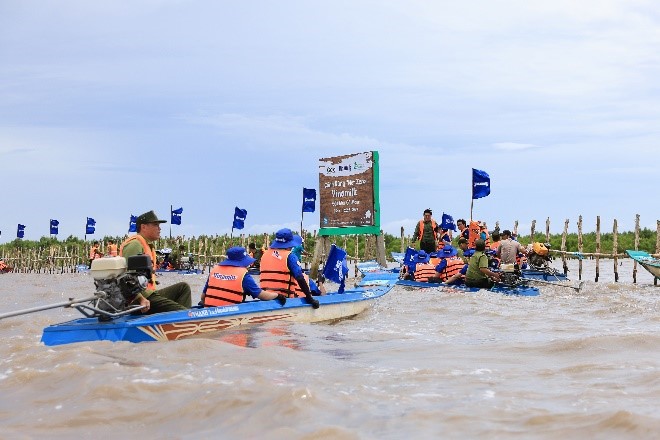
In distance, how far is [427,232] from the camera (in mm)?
22641

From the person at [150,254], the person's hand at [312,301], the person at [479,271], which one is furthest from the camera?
the person at [479,271]

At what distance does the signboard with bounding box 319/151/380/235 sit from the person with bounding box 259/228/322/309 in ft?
38.0

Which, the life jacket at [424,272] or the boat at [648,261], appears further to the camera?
the boat at [648,261]

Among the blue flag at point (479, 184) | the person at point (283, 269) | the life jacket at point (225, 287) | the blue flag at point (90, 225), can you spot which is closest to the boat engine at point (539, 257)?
the blue flag at point (479, 184)

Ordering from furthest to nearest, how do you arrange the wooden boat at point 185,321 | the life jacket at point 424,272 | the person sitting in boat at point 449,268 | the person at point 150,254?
the life jacket at point 424,272, the person sitting in boat at point 449,268, the person at point 150,254, the wooden boat at point 185,321

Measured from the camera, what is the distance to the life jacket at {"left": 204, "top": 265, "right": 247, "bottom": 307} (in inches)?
383

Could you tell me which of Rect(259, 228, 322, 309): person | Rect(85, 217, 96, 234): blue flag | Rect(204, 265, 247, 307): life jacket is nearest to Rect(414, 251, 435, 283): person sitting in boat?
Rect(259, 228, 322, 309): person

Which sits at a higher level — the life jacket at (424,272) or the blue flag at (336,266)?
the blue flag at (336,266)

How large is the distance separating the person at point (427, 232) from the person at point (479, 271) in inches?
223

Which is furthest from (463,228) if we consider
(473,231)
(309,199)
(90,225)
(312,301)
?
(90,225)

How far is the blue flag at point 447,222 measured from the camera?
23766 mm

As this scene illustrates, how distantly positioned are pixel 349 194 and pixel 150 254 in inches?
562

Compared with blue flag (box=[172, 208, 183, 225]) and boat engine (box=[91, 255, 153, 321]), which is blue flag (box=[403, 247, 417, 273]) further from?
blue flag (box=[172, 208, 183, 225])

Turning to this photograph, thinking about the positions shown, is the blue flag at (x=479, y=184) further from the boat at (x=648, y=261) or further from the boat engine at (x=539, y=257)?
the boat at (x=648, y=261)
